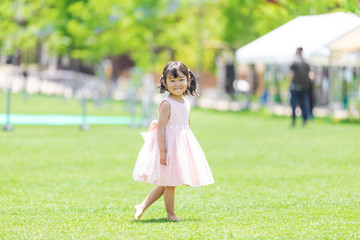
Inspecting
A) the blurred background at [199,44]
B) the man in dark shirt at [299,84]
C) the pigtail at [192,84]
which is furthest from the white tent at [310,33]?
the pigtail at [192,84]

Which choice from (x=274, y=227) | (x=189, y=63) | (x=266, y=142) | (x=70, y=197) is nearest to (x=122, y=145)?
(x=266, y=142)

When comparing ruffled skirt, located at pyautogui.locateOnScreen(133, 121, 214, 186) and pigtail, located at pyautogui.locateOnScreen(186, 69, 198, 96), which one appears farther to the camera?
pigtail, located at pyautogui.locateOnScreen(186, 69, 198, 96)

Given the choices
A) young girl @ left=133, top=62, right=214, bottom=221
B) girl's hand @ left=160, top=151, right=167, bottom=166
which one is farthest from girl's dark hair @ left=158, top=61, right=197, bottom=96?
girl's hand @ left=160, top=151, right=167, bottom=166

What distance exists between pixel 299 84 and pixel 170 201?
52.0ft

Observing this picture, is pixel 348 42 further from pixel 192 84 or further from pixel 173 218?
pixel 173 218

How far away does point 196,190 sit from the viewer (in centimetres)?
1066

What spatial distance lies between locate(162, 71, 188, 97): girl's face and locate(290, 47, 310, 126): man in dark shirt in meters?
15.4

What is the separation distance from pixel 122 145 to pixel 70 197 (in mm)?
7565

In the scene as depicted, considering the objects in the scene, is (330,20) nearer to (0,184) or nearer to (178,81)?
(0,184)

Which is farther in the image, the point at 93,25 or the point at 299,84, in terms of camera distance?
the point at 93,25

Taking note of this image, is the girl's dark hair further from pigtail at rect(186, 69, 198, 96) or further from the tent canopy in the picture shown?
the tent canopy

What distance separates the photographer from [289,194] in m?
10.0

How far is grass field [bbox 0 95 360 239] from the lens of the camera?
7293mm

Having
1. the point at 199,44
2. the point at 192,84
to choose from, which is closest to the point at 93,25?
the point at 199,44
